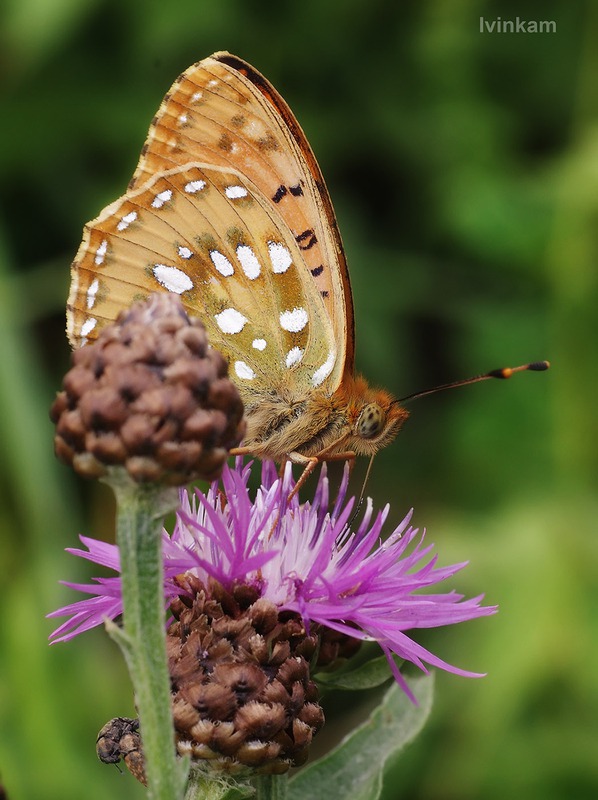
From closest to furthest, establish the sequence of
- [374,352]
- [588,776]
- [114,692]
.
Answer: [588,776]
[114,692]
[374,352]

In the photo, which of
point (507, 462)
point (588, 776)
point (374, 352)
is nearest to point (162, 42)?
point (374, 352)

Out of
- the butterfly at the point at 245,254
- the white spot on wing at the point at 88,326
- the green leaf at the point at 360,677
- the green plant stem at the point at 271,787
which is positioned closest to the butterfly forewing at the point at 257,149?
the butterfly at the point at 245,254

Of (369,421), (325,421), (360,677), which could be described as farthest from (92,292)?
(360,677)

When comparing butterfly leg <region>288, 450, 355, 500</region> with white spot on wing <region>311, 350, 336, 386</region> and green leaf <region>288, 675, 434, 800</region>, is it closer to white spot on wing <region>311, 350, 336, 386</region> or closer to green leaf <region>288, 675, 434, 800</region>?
white spot on wing <region>311, 350, 336, 386</region>

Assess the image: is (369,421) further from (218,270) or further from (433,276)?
(433,276)

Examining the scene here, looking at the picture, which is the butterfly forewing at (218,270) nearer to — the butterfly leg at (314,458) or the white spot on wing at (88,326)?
the white spot on wing at (88,326)

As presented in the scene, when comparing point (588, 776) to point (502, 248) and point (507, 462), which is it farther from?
point (502, 248)

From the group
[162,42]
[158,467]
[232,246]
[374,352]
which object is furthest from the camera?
[374,352]
